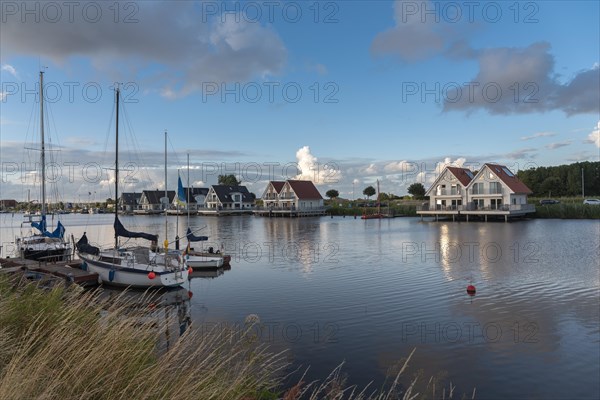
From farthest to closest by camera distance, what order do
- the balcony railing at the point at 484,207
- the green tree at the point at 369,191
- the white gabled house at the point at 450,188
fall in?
the green tree at the point at 369,191, the white gabled house at the point at 450,188, the balcony railing at the point at 484,207

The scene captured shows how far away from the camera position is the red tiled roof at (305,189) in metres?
89.1

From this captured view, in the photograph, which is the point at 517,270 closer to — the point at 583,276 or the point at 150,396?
the point at 583,276

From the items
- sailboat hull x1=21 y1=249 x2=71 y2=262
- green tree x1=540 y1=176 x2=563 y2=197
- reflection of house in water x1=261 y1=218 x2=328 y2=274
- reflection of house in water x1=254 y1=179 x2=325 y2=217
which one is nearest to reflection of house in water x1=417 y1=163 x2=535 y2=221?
reflection of house in water x1=254 y1=179 x2=325 y2=217

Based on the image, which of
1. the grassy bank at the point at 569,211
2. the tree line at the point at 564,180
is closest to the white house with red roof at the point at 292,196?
the grassy bank at the point at 569,211

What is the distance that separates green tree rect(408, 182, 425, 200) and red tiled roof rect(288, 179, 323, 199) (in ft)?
104

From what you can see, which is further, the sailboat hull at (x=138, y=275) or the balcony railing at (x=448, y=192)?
the balcony railing at (x=448, y=192)

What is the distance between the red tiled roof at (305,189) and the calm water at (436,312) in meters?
59.9

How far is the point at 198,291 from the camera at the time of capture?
19797 millimetres

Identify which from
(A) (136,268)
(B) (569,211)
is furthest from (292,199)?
(A) (136,268)

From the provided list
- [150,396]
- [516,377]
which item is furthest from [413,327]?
[150,396]

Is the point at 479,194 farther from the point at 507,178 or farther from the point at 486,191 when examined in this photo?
the point at 507,178

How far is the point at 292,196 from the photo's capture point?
89.2m

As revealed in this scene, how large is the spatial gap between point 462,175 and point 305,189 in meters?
35.6

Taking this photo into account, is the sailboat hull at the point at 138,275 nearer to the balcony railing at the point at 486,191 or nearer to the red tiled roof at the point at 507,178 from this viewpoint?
the balcony railing at the point at 486,191
